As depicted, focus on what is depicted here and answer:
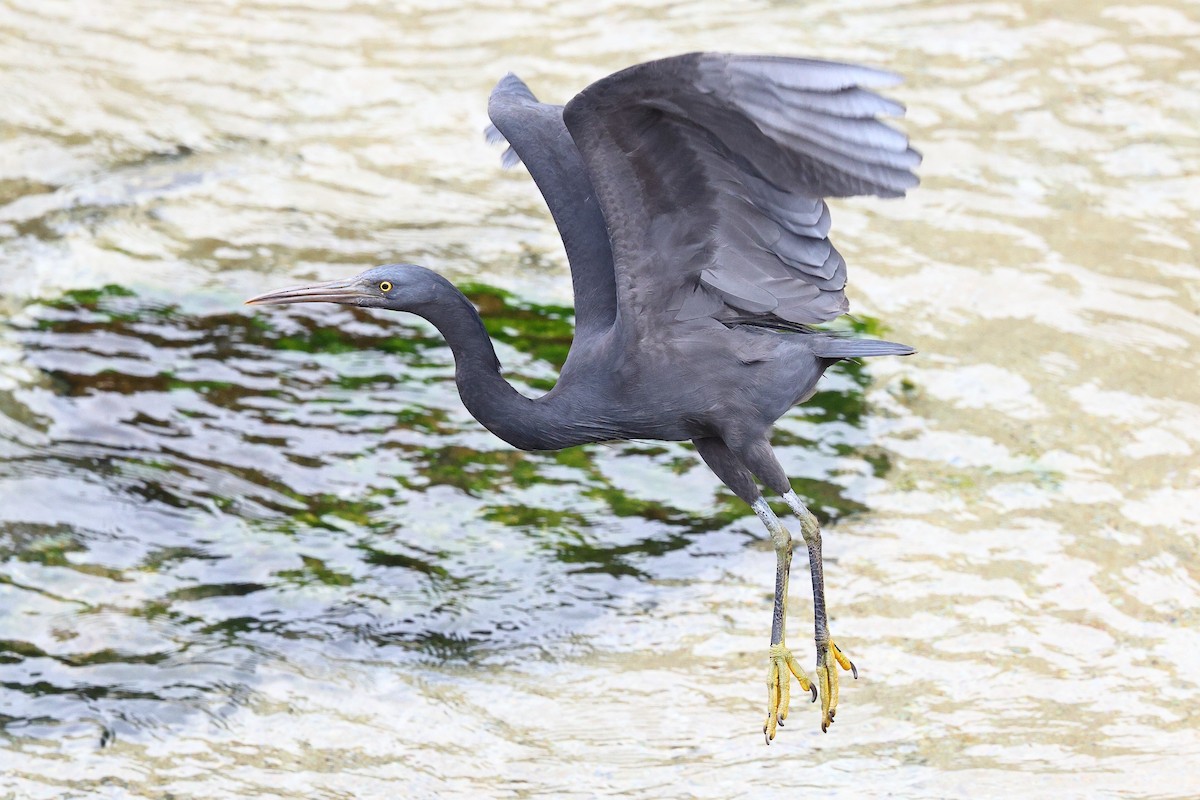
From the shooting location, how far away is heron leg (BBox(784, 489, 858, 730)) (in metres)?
5.36

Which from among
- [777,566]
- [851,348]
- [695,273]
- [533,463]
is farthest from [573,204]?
[533,463]

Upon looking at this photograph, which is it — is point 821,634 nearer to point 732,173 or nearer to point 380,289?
point 732,173

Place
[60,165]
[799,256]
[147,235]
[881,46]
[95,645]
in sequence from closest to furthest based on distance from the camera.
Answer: [799,256] < [95,645] < [147,235] < [60,165] < [881,46]

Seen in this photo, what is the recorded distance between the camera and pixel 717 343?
506 centimetres

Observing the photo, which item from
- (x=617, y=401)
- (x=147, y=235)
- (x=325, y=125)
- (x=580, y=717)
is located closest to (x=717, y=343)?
(x=617, y=401)

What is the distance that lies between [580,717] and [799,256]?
2106 mm

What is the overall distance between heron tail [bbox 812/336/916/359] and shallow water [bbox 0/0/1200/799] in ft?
4.85

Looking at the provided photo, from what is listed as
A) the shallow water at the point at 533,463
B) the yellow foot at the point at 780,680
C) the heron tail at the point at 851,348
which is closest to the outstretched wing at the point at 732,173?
the heron tail at the point at 851,348

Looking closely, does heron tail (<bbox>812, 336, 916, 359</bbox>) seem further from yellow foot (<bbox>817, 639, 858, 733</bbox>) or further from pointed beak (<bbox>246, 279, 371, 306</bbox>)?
pointed beak (<bbox>246, 279, 371, 306</bbox>)

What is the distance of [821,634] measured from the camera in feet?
17.8

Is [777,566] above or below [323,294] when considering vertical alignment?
below

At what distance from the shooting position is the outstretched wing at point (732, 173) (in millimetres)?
4020

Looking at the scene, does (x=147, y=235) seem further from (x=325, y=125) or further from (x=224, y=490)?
(x=224, y=490)

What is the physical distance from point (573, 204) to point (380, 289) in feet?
2.36
